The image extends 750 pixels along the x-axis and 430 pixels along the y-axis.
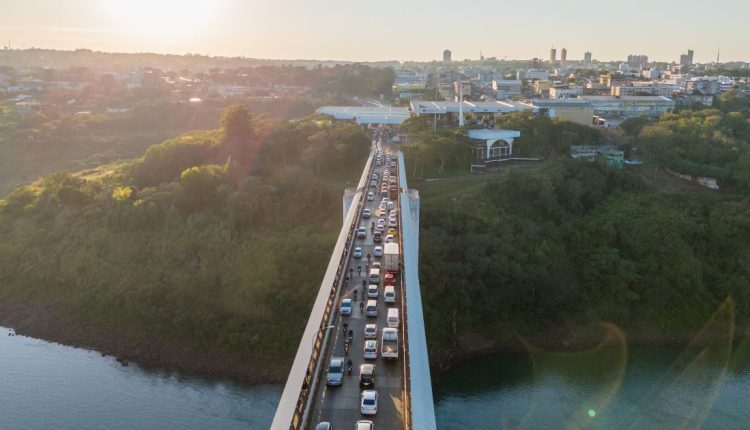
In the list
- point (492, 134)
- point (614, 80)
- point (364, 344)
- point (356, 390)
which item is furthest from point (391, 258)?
point (614, 80)

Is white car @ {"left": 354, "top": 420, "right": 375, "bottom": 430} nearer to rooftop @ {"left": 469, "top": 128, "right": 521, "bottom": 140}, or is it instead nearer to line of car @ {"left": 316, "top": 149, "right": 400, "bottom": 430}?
line of car @ {"left": 316, "top": 149, "right": 400, "bottom": 430}

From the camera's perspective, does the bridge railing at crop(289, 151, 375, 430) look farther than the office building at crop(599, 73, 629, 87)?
No

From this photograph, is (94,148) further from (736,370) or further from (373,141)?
(736,370)

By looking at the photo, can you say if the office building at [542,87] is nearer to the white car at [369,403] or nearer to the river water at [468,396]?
the river water at [468,396]

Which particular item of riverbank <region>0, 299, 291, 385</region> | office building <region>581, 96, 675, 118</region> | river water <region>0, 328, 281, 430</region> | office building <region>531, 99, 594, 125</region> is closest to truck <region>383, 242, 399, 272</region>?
river water <region>0, 328, 281, 430</region>

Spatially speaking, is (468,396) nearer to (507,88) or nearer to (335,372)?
(335,372)

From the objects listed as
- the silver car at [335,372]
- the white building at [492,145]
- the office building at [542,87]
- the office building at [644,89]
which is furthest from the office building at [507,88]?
the silver car at [335,372]
